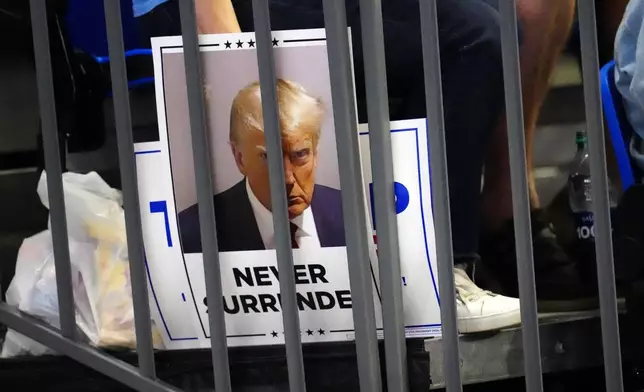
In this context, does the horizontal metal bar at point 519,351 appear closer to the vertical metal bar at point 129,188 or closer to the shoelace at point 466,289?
the shoelace at point 466,289

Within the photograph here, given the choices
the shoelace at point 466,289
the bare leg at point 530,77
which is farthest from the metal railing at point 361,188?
the bare leg at point 530,77

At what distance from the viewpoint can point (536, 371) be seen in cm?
69

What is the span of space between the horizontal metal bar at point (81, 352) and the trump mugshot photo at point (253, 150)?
161 mm

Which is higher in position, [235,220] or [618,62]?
[618,62]

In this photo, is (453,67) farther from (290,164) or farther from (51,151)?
(51,151)

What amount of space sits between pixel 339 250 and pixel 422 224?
4.0 inches

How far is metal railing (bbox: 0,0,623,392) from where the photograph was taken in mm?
663

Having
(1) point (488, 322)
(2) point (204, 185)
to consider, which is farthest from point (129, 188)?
(1) point (488, 322)

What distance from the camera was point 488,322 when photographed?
0.77 m

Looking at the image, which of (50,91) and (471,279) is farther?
(471,279)

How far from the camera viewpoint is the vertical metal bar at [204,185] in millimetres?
701

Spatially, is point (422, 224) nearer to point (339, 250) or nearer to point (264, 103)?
point (339, 250)

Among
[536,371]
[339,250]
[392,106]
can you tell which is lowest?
[536,371]

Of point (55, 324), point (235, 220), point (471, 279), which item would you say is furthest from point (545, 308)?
point (55, 324)
